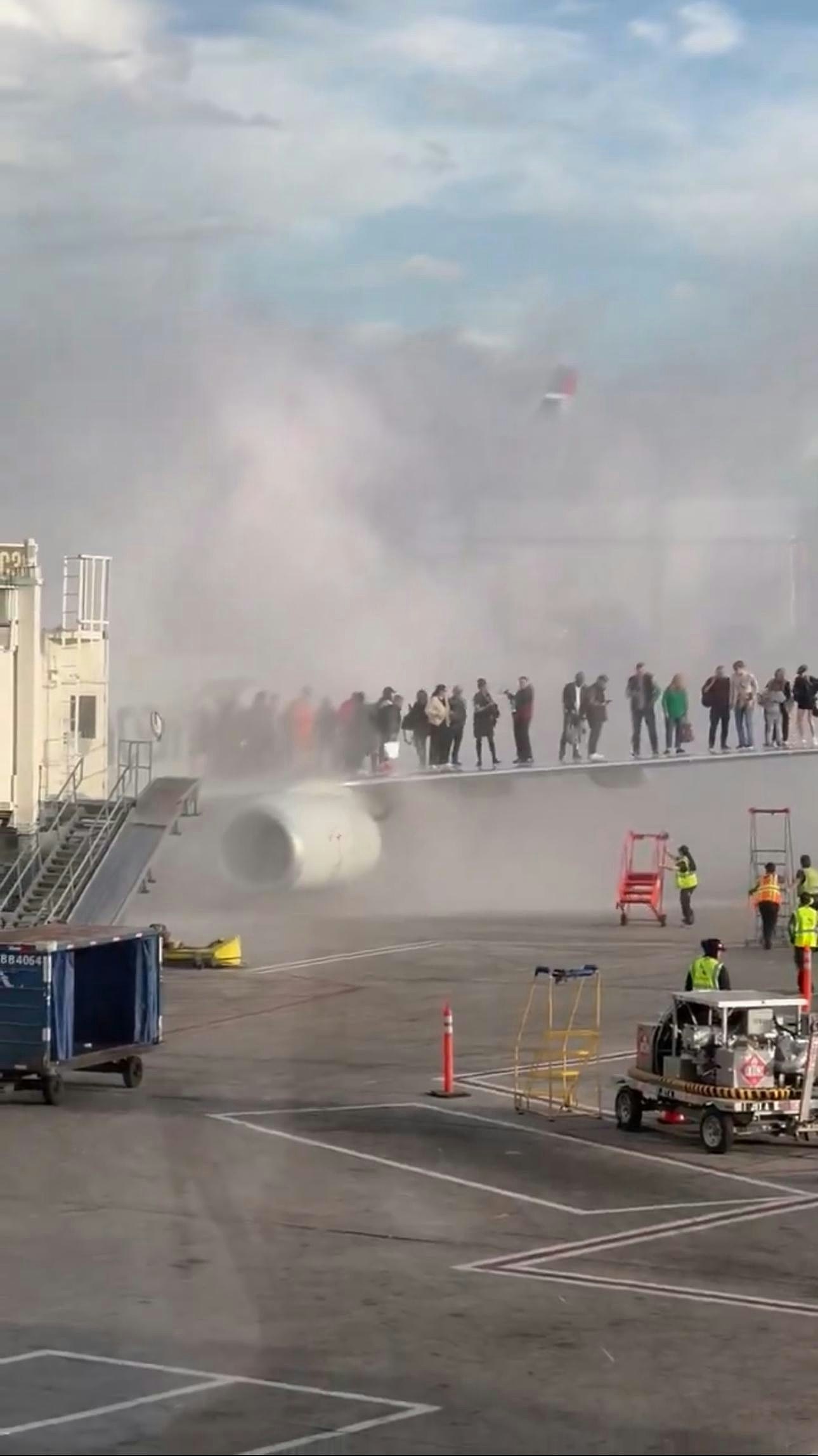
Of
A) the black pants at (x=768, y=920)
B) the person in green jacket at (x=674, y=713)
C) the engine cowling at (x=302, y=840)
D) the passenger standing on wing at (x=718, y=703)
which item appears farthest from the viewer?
the black pants at (x=768, y=920)

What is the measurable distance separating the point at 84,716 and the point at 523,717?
15.9 m

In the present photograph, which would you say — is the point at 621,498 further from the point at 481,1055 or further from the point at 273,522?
the point at 481,1055

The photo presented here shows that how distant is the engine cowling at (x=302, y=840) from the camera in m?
20.5

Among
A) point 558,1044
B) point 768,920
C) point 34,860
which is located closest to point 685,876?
point 768,920

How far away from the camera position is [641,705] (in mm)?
17969

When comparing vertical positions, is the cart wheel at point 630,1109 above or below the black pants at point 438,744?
below

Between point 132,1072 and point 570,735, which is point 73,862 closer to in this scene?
point 132,1072

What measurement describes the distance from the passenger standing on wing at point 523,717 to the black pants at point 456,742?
1.82 ft

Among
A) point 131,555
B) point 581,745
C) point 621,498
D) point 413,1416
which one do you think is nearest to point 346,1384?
point 413,1416

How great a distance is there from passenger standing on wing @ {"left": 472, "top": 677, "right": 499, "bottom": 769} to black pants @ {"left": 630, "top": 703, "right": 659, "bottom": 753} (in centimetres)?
109

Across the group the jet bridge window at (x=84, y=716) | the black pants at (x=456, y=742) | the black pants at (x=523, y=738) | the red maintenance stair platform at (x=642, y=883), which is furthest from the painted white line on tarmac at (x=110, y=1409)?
the red maintenance stair platform at (x=642, y=883)

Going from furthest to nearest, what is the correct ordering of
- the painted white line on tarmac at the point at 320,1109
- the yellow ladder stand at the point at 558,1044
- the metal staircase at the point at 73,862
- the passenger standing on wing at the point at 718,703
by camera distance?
1. the metal staircase at the point at 73,862
2. the yellow ladder stand at the point at 558,1044
3. the painted white line on tarmac at the point at 320,1109
4. the passenger standing on wing at the point at 718,703

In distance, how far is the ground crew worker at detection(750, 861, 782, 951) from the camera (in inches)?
1458

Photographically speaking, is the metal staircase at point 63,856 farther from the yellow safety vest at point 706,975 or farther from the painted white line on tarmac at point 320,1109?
the yellow safety vest at point 706,975
